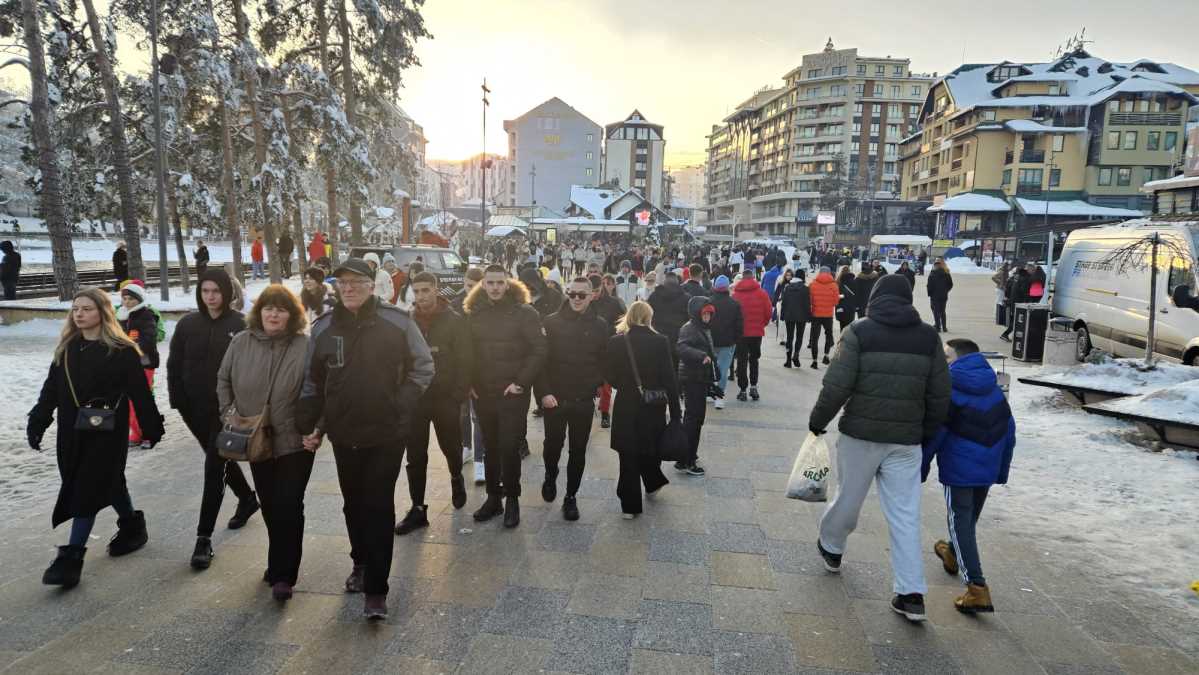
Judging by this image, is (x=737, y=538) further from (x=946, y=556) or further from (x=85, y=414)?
(x=85, y=414)

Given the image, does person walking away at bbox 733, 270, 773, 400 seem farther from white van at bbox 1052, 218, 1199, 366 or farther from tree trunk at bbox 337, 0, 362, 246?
tree trunk at bbox 337, 0, 362, 246

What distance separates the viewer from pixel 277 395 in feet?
12.2

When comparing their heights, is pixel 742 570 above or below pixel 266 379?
below

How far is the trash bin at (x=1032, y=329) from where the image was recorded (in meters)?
12.7

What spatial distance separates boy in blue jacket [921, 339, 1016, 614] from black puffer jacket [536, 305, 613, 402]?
2.40m

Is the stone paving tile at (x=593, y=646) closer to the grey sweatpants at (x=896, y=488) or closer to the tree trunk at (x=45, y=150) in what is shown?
the grey sweatpants at (x=896, y=488)

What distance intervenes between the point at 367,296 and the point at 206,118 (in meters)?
23.8

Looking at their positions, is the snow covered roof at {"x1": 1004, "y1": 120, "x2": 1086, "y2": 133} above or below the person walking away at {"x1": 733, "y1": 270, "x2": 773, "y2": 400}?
above

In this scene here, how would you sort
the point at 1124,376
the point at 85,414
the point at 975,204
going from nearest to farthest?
the point at 85,414, the point at 1124,376, the point at 975,204

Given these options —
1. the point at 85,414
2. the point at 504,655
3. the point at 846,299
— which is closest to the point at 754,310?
the point at 846,299

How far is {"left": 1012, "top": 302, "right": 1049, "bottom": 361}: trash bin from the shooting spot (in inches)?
499

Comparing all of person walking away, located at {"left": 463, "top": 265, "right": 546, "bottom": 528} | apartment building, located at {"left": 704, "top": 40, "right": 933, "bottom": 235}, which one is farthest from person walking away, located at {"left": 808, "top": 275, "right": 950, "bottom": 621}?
apartment building, located at {"left": 704, "top": 40, "right": 933, "bottom": 235}

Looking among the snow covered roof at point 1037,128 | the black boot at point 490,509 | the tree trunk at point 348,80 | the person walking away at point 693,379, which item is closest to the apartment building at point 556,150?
the snow covered roof at point 1037,128

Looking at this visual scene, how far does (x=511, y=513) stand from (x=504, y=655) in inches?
67.0
